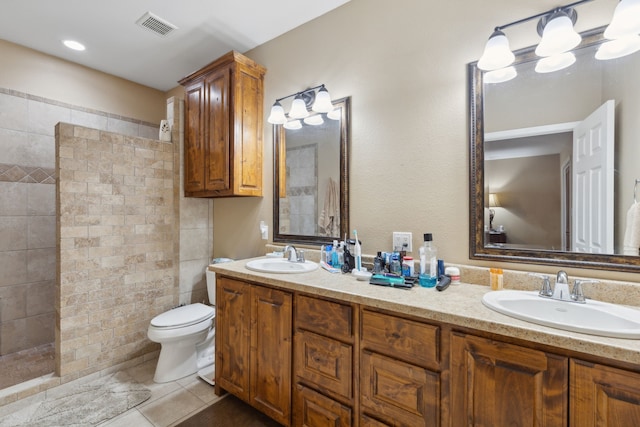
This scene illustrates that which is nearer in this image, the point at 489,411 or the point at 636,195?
the point at 489,411

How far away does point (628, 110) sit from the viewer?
116 cm

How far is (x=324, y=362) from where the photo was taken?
4.43 ft

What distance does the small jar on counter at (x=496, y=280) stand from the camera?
1316mm

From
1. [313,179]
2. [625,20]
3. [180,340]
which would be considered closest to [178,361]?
[180,340]

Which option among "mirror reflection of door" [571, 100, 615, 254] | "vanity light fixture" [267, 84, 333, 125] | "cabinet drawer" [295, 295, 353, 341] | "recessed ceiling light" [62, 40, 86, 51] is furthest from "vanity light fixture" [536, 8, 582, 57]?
"recessed ceiling light" [62, 40, 86, 51]

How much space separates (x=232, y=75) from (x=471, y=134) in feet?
5.79

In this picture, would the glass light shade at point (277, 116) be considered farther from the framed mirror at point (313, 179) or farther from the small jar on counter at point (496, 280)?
the small jar on counter at point (496, 280)

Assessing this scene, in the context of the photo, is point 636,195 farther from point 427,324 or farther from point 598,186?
point 427,324

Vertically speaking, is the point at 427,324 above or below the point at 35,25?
below

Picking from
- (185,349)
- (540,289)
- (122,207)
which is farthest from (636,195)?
(122,207)

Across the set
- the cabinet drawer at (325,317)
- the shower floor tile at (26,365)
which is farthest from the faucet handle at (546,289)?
the shower floor tile at (26,365)

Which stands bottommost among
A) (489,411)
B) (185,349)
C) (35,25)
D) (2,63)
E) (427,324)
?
(185,349)

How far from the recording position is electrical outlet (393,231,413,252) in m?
1.66

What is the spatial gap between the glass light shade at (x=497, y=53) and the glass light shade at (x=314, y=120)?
1.05 m
